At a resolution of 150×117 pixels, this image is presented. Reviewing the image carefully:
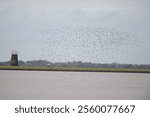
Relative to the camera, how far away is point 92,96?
5.05 meters

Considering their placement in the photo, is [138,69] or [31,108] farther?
[138,69]

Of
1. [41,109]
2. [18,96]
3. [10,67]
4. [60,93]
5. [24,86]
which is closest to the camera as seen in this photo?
[41,109]

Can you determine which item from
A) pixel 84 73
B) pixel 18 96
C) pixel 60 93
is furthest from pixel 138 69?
pixel 18 96

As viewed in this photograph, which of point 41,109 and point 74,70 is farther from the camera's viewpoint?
point 74,70

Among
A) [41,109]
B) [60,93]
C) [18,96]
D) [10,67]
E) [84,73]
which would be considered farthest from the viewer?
[10,67]

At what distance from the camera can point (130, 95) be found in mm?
5273

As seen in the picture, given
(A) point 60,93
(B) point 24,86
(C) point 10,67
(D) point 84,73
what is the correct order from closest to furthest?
(A) point 60,93
(B) point 24,86
(D) point 84,73
(C) point 10,67

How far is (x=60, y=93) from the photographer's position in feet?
17.1

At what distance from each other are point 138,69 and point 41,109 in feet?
19.0

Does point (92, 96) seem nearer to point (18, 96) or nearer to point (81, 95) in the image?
point (81, 95)

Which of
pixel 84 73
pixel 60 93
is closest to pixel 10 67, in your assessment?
pixel 84 73

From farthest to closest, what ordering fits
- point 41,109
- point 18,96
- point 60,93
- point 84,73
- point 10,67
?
point 10,67
point 84,73
point 60,93
point 18,96
point 41,109

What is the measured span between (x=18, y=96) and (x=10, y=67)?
5209 mm

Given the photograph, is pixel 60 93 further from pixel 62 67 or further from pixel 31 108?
pixel 62 67
